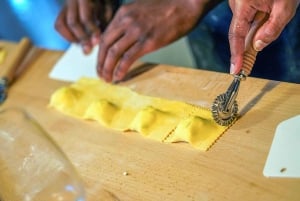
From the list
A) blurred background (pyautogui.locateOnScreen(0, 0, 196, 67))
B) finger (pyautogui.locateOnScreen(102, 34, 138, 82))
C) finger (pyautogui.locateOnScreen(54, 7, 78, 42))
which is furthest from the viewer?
blurred background (pyautogui.locateOnScreen(0, 0, 196, 67))

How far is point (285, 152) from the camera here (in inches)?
17.3

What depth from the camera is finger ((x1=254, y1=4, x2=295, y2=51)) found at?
452 millimetres

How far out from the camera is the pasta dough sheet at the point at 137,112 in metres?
0.50

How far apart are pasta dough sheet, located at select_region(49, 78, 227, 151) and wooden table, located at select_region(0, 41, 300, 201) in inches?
0.4

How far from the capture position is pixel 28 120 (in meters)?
0.45

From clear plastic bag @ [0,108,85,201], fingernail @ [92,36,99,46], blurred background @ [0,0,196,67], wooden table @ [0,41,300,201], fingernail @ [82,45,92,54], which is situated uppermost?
clear plastic bag @ [0,108,85,201]

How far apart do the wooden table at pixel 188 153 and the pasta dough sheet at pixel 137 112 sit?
0.04ft

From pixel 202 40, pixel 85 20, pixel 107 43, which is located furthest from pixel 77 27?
pixel 202 40

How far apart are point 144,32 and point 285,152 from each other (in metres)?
0.32

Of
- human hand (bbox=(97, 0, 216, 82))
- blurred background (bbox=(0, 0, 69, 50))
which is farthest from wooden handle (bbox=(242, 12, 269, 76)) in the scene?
blurred background (bbox=(0, 0, 69, 50))

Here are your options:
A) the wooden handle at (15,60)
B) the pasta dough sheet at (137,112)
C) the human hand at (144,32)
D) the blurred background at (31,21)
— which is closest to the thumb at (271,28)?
the pasta dough sheet at (137,112)

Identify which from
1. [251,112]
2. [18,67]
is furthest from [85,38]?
[251,112]

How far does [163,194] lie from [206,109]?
13 centimetres

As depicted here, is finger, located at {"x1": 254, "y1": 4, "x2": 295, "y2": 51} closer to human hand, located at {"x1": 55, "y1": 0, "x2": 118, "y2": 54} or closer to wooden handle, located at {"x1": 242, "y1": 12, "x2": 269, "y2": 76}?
wooden handle, located at {"x1": 242, "y1": 12, "x2": 269, "y2": 76}
